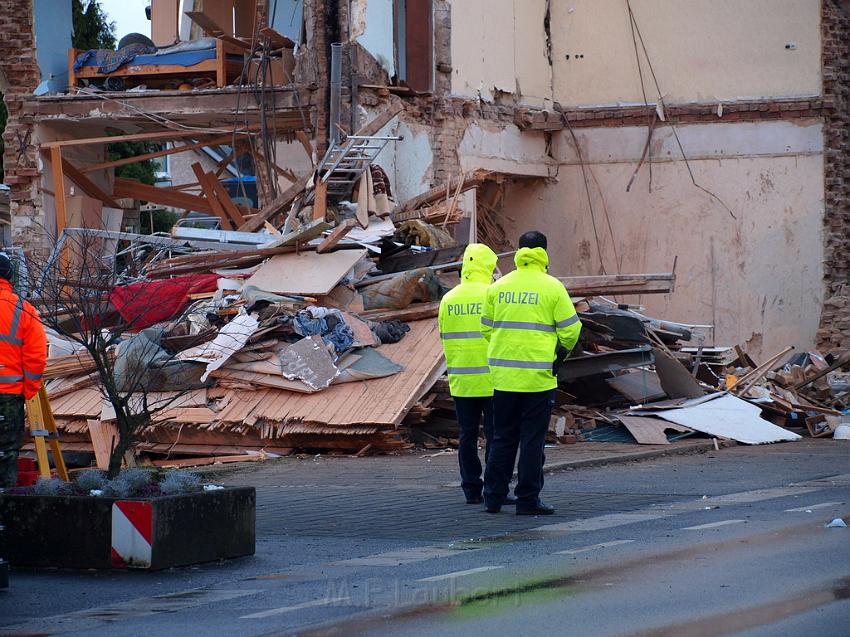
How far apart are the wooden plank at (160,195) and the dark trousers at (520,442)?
14589mm

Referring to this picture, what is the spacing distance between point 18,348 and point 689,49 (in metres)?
17.5

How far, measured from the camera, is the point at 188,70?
2145 centimetres

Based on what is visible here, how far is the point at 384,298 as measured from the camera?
16.0m

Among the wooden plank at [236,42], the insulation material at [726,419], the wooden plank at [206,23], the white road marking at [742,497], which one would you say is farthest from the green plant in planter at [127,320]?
the insulation material at [726,419]

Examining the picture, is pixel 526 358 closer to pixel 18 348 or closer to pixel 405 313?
pixel 18 348

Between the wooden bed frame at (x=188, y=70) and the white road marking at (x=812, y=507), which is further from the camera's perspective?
the wooden bed frame at (x=188, y=70)

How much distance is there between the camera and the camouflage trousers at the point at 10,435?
27.8 ft

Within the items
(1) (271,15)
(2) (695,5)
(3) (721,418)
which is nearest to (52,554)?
(3) (721,418)

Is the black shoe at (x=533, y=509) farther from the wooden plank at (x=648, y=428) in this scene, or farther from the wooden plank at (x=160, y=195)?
the wooden plank at (x=160, y=195)

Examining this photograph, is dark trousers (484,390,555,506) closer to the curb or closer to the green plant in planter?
the green plant in planter

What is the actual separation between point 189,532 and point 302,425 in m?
6.29

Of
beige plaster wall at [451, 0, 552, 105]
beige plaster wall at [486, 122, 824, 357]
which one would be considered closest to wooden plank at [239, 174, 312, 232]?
beige plaster wall at [451, 0, 552, 105]

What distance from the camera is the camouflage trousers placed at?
8469 mm

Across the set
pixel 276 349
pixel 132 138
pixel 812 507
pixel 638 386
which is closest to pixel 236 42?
pixel 132 138
